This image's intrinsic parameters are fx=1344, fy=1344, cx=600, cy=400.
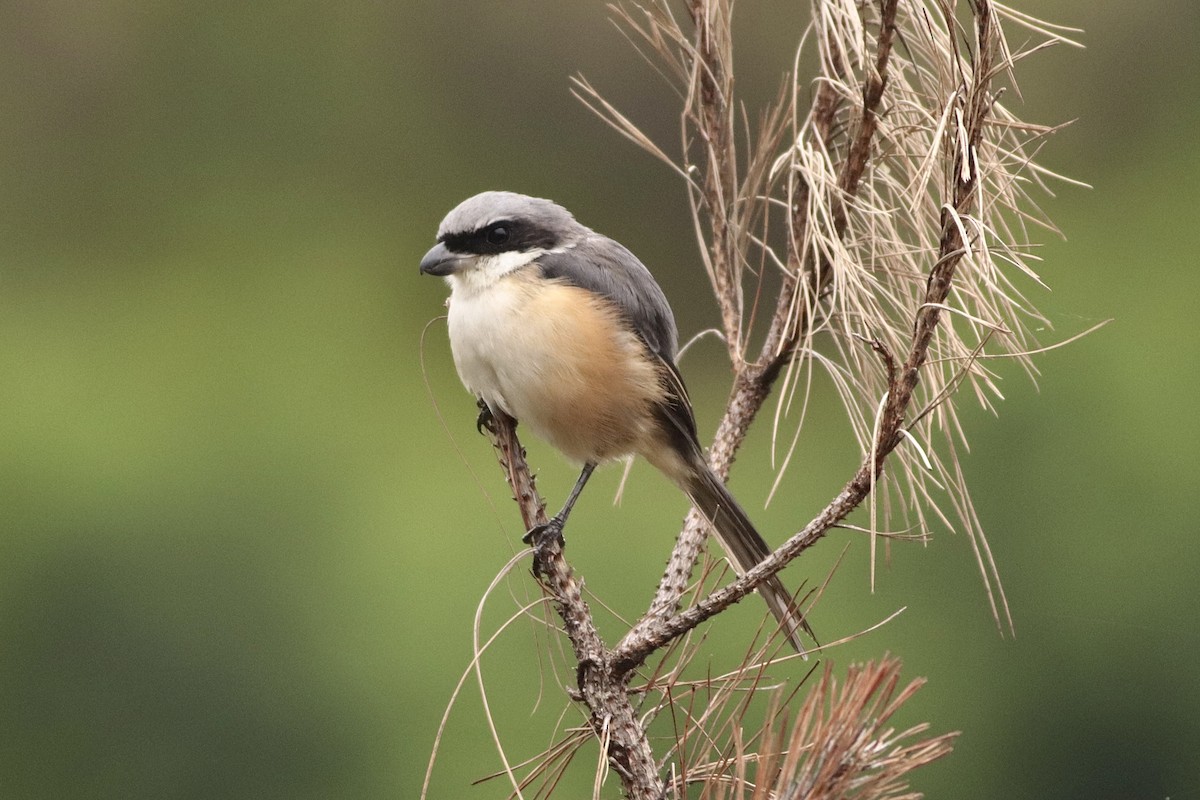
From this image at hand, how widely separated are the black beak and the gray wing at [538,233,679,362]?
0.12 m

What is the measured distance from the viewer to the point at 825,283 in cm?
157

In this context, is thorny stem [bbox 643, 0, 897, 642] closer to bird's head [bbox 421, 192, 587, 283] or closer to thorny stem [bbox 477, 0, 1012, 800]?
thorny stem [bbox 477, 0, 1012, 800]

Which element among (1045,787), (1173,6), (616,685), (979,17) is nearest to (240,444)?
(1045,787)

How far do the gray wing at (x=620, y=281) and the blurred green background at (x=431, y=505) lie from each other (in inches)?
26.6

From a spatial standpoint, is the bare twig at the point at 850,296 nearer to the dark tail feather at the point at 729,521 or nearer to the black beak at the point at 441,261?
the dark tail feather at the point at 729,521

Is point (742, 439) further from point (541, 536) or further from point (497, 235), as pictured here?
point (497, 235)

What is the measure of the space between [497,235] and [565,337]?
18 centimetres

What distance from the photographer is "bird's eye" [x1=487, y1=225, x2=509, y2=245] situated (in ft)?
6.10

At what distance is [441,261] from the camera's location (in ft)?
5.99

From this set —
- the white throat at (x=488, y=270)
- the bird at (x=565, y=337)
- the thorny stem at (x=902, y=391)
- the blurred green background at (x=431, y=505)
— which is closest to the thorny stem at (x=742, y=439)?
the thorny stem at (x=902, y=391)

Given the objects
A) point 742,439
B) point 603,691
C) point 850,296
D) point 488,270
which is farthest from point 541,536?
point 488,270

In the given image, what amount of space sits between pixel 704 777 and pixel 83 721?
2.10 m

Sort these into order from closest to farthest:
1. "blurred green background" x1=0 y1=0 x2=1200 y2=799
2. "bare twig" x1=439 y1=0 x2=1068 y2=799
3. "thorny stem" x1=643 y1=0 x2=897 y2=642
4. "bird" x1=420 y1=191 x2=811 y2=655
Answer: "bare twig" x1=439 y1=0 x2=1068 y2=799 < "thorny stem" x1=643 y1=0 x2=897 y2=642 < "bird" x1=420 y1=191 x2=811 y2=655 < "blurred green background" x1=0 y1=0 x2=1200 y2=799

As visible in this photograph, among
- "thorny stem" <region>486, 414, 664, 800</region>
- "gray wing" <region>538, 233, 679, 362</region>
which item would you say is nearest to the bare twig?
"thorny stem" <region>486, 414, 664, 800</region>
